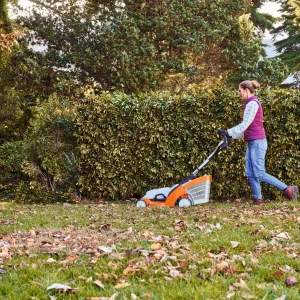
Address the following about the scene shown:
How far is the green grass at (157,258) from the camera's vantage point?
2486 mm

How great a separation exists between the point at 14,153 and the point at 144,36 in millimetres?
5794

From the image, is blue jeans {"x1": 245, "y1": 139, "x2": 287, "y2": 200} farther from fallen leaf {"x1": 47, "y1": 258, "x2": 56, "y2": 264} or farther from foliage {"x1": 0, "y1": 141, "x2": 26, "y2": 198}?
foliage {"x1": 0, "y1": 141, "x2": 26, "y2": 198}

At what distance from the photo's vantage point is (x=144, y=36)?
1398 cm

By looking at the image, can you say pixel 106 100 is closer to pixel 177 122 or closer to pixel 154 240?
pixel 177 122

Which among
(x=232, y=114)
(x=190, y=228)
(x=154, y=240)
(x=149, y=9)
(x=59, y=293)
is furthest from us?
(x=149, y=9)

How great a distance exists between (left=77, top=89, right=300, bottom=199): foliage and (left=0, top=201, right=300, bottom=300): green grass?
134 inches

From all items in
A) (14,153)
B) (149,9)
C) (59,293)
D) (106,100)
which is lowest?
(59,293)

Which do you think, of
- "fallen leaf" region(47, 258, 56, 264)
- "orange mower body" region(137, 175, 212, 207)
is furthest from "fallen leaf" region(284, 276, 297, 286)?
"orange mower body" region(137, 175, 212, 207)

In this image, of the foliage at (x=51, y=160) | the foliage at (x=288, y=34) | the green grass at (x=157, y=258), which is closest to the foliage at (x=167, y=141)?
the foliage at (x=51, y=160)

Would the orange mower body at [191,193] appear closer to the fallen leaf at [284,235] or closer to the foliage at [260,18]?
the fallen leaf at [284,235]

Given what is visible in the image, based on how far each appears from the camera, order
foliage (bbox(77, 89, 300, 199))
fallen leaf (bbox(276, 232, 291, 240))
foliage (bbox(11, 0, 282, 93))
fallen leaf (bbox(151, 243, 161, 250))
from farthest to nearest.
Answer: foliage (bbox(11, 0, 282, 93)) < foliage (bbox(77, 89, 300, 199)) < fallen leaf (bbox(276, 232, 291, 240)) < fallen leaf (bbox(151, 243, 161, 250))

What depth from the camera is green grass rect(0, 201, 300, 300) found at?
2486 mm

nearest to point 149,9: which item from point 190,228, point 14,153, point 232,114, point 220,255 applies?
point 14,153

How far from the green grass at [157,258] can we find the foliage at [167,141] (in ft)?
11.2
